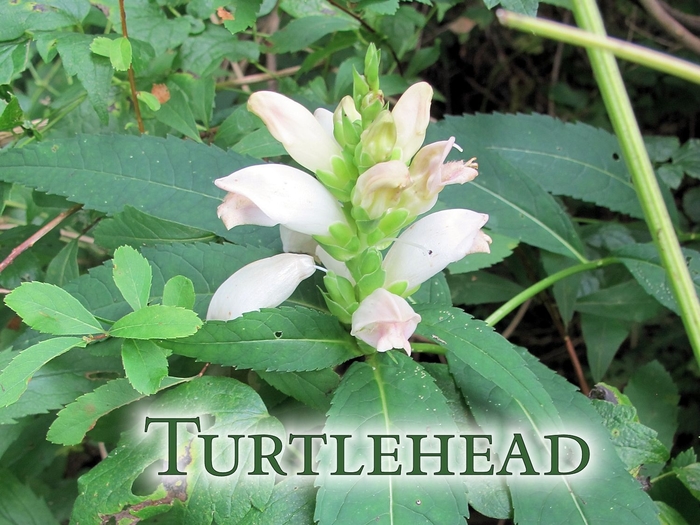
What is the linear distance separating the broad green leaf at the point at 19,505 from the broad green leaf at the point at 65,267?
1.47 feet

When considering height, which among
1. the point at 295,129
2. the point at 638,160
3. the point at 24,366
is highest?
the point at 638,160

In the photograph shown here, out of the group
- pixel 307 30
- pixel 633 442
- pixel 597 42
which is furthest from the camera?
pixel 307 30

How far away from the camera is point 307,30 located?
5.14 feet

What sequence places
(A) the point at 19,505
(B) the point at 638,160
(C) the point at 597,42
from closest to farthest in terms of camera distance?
(C) the point at 597,42 → (B) the point at 638,160 → (A) the point at 19,505

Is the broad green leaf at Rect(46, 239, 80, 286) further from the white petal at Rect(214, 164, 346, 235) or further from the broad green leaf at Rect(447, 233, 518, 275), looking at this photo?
the broad green leaf at Rect(447, 233, 518, 275)

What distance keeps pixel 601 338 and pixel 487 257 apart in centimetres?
54

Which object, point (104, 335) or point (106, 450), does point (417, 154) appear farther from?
point (106, 450)

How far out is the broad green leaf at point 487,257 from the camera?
1.28m

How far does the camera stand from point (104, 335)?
0.85 m

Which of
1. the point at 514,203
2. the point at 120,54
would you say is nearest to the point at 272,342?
the point at 120,54

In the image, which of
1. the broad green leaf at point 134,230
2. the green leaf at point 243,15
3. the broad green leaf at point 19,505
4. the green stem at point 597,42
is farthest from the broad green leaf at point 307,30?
the broad green leaf at point 19,505

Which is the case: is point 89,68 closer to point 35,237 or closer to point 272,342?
point 35,237

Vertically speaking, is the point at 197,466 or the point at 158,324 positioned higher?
the point at 158,324

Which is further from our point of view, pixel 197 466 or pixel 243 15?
pixel 243 15
